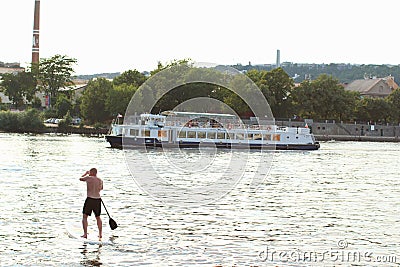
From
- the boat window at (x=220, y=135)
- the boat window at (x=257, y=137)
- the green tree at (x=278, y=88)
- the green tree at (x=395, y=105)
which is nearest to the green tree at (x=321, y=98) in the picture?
the green tree at (x=278, y=88)

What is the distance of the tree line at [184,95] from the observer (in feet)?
444

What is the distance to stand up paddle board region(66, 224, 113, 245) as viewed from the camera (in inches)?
923

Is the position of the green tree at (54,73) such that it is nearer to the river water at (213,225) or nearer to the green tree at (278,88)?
the green tree at (278,88)

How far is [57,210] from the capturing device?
30062 millimetres

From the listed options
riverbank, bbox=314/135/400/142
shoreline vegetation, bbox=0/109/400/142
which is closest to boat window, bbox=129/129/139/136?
shoreline vegetation, bbox=0/109/400/142

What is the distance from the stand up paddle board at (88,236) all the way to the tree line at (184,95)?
104 m

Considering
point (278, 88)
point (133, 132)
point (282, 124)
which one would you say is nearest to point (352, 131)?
point (278, 88)

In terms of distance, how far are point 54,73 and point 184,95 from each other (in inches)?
1281

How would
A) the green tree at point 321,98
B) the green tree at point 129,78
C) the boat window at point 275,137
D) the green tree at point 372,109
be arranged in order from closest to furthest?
the boat window at point 275,137, the green tree at point 321,98, the green tree at point 129,78, the green tree at point 372,109

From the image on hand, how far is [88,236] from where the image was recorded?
24016 mm

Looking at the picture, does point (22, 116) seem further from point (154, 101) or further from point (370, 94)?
point (370, 94)

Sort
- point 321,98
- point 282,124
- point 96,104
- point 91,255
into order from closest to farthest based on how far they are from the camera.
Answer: point 91,255 < point 282,124 < point 96,104 < point 321,98

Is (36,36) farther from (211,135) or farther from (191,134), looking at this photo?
(211,135)

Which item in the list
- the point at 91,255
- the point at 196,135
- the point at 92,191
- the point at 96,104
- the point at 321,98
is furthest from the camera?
the point at 321,98
